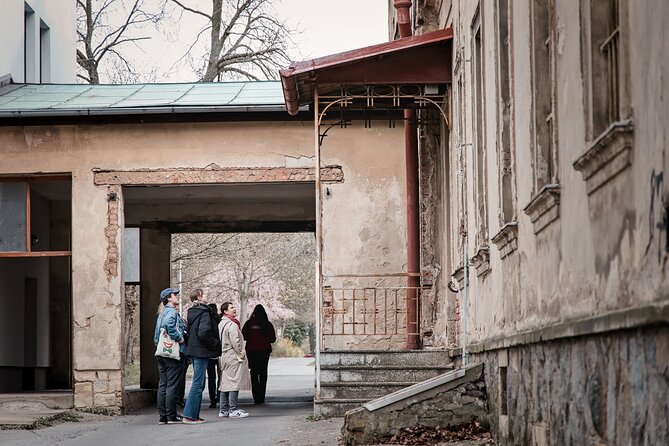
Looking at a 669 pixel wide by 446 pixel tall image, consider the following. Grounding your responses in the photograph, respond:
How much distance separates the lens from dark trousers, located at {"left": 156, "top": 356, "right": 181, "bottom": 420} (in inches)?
633

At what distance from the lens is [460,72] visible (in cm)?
1434

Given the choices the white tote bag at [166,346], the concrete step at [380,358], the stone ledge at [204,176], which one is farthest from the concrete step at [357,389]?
the stone ledge at [204,176]

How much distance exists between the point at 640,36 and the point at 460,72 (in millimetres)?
8954

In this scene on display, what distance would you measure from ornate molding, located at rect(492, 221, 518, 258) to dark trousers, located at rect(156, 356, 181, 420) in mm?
6636

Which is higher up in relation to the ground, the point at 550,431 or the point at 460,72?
the point at 460,72

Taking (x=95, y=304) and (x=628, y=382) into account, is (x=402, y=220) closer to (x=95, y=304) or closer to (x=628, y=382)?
(x=95, y=304)

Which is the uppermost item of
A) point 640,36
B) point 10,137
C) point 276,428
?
point 10,137

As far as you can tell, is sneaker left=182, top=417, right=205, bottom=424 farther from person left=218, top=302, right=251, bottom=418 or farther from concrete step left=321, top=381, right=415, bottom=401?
concrete step left=321, top=381, right=415, bottom=401

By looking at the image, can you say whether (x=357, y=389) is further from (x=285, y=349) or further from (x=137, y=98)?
(x=285, y=349)

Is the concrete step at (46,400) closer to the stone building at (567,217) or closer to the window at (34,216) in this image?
the window at (34,216)

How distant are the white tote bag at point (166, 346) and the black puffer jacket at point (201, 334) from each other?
0.61 m

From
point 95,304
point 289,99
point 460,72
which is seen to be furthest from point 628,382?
point 95,304

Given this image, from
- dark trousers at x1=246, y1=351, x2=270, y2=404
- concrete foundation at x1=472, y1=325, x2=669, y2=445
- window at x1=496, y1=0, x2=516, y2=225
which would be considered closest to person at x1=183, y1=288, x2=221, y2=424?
dark trousers at x1=246, y1=351, x2=270, y2=404

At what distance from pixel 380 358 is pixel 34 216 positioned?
10.1m
